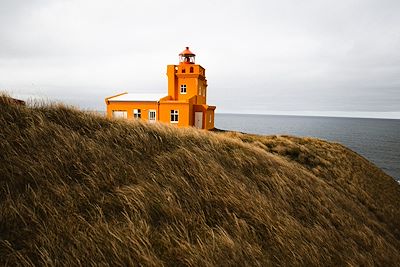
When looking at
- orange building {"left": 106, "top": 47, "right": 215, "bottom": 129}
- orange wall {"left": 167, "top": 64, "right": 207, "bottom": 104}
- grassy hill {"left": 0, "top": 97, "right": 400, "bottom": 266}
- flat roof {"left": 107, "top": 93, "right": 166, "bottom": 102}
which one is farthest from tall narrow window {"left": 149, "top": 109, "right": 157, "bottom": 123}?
grassy hill {"left": 0, "top": 97, "right": 400, "bottom": 266}

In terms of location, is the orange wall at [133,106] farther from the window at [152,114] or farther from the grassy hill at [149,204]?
the grassy hill at [149,204]

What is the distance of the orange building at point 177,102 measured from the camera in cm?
2570

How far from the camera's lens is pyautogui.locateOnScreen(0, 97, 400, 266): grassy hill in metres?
3.18

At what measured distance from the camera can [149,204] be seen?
4.19 meters

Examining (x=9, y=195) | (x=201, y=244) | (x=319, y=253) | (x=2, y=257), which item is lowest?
(x=319, y=253)

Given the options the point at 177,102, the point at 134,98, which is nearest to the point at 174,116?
the point at 177,102

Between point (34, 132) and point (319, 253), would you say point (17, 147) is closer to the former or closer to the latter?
point (34, 132)

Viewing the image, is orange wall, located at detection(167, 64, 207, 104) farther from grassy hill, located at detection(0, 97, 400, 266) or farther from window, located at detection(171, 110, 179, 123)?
grassy hill, located at detection(0, 97, 400, 266)

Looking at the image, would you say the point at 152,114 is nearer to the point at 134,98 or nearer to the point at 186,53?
the point at 134,98

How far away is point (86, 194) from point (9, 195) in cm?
104

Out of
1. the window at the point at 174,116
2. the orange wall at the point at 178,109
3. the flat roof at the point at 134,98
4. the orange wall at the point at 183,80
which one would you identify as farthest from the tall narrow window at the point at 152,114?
the orange wall at the point at 183,80

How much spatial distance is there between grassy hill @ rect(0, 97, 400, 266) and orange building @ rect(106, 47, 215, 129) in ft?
59.4

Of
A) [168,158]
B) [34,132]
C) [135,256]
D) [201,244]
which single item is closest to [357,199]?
[168,158]

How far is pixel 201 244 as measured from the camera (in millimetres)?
3543
